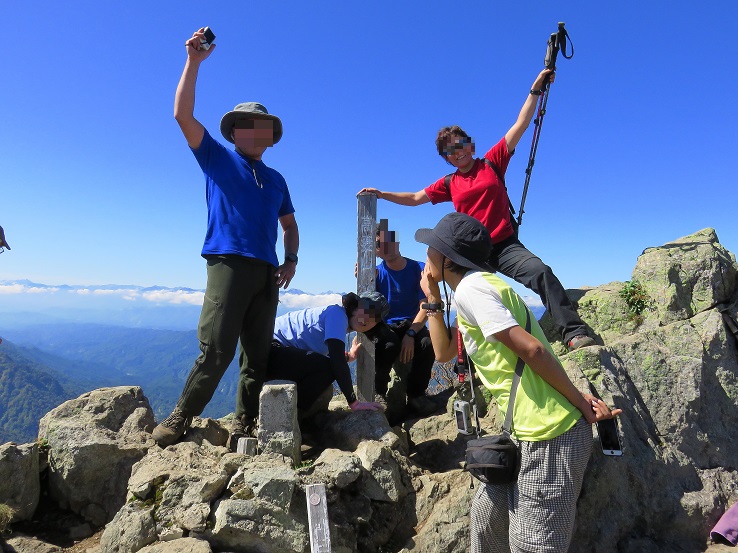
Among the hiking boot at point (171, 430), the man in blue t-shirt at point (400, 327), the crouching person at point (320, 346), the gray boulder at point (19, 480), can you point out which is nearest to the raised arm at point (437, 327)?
the crouching person at point (320, 346)

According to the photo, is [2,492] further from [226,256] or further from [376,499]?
[376,499]

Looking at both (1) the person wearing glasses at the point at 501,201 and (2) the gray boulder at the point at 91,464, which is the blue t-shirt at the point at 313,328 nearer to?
(2) the gray boulder at the point at 91,464

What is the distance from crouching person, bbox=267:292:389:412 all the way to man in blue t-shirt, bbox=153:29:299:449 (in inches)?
14.9

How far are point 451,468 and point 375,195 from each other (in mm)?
3995

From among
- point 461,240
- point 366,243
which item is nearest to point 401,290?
point 366,243

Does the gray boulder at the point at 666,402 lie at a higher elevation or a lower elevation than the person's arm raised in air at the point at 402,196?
lower

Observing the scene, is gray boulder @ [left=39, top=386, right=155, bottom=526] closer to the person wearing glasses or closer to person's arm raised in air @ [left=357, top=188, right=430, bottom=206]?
person's arm raised in air @ [left=357, top=188, right=430, bottom=206]

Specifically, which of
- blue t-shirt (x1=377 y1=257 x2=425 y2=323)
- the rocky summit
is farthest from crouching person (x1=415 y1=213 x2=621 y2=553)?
blue t-shirt (x1=377 y1=257 x2=425 y2=323)

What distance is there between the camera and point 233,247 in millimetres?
5230

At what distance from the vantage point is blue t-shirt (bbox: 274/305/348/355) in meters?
6.01

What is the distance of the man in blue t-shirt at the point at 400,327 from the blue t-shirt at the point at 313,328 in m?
1.19

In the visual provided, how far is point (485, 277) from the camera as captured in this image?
10.5 ft

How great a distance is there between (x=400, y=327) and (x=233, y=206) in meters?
3.30

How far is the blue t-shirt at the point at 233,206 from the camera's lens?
5285 millimetres
